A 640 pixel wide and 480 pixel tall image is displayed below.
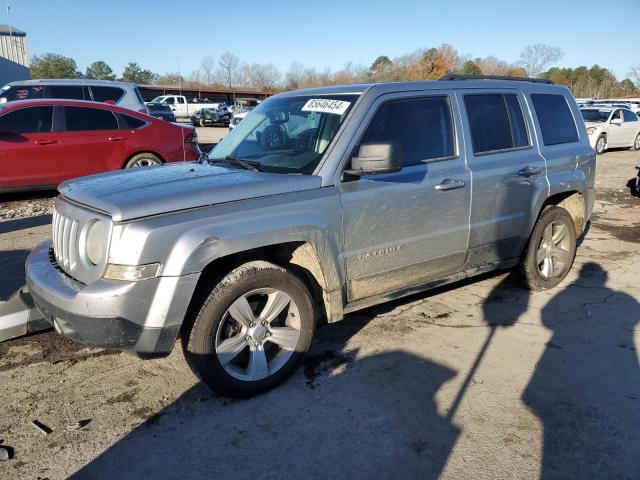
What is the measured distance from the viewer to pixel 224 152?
4281 mm

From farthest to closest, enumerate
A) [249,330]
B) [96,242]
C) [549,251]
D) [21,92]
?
[21,92] → [549,251] → [249,330] → [96,242]

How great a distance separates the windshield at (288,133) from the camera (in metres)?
3.68

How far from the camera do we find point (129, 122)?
30.4 feet

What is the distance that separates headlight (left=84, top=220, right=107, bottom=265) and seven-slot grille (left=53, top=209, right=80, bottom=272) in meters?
0.14

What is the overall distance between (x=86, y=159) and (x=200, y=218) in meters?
6.76

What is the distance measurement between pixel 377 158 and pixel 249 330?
1.33 metres

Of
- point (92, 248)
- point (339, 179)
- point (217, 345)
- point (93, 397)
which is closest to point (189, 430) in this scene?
point (217, 345)

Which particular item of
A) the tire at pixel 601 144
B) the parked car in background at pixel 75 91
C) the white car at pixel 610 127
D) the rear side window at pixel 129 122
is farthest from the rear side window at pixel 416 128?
the tire at pixel 601 144

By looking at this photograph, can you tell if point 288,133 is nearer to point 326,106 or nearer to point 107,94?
point 326,106

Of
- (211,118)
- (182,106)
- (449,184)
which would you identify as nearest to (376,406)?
(449,184)

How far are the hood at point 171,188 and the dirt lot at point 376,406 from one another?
121 centimetres

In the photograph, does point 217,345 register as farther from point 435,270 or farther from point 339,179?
point 435,270

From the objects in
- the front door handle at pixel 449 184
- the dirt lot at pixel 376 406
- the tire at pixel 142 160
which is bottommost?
the dirt lot at pixel 376 406

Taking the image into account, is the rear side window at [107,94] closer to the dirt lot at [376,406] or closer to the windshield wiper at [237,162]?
the windshield wiper at [237,162]
